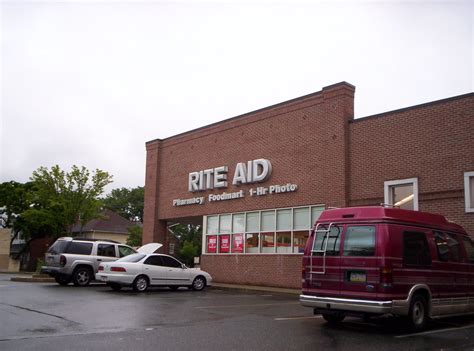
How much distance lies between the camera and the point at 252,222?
2345cm

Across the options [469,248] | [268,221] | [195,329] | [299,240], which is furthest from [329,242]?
[268,221]

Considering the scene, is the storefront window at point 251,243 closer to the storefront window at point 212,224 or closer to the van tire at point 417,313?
the storefront window at point 212,224

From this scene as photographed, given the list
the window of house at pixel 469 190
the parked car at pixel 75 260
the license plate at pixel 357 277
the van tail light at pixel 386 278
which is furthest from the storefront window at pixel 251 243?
the van tail light at pixel 386 278

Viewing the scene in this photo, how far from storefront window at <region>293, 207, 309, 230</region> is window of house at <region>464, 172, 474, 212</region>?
636 centimetres

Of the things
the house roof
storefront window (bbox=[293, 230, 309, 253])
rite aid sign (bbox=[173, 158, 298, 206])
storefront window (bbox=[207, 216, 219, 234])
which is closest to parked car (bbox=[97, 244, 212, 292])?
storefront window (bbox=[293, 230, 309, 253])

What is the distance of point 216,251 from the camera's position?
25.1 meters

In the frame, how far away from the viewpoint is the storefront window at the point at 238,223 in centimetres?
2395

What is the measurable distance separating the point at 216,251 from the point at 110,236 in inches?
1287

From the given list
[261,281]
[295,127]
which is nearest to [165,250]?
[261,281]

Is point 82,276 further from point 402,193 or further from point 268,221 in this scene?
point 402,193

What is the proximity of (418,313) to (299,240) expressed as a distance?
35.2 ft

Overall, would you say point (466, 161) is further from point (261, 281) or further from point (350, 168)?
point (261, 281)

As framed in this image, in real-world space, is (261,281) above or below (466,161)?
below

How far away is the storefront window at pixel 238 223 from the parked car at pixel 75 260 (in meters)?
5.83
